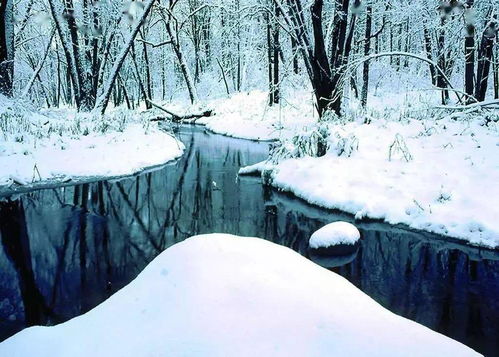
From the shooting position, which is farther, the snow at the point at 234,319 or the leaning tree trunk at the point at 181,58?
the leaning tree trunk at the point at 181,58

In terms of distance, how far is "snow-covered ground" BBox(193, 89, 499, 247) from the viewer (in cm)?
646

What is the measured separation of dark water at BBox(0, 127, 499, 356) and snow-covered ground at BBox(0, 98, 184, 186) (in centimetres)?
A: 82

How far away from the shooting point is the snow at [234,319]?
2.51 meters

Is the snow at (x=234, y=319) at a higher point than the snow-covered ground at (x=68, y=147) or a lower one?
lower

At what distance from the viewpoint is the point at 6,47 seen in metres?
13.0

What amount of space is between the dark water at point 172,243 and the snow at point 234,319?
1.58 metres

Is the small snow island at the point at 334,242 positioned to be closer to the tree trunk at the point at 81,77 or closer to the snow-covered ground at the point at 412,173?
the snow-covered ground at the point at 412,173

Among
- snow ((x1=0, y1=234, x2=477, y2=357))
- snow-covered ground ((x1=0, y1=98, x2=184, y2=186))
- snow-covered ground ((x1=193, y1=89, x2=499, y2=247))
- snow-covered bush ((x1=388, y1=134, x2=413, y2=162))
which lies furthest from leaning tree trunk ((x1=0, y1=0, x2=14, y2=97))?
snow ((x1=0, y1=234, x2=477, y2=357))

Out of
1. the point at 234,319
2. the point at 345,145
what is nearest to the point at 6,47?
the point at 345,145

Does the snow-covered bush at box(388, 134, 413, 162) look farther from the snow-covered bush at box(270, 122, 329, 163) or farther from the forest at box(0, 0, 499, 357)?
the snow-covered bush at box(270, 122, 329, 163)

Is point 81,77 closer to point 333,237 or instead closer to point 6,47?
point 6,47

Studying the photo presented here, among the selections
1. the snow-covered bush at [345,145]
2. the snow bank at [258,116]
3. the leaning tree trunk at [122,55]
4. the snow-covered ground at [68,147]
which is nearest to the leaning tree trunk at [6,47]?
the snow-covered ground at [68,147]

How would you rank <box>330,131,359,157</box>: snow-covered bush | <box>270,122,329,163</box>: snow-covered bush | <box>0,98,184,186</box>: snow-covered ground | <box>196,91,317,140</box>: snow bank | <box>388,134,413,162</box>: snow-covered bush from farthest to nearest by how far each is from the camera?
<box>196,91,317,140</box>: snow bank → <box>270,122,329,163</box>: snow-covered bush → <box>0,98,184,186</box>: snow-covered ground → <box>330,131,359,157</box>: snow-covered bush → <box>388,134,413,162</box>: snow-covered bush

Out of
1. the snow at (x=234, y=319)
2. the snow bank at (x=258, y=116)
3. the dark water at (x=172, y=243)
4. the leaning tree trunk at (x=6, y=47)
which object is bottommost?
the dark water at (x=172, y=243)
